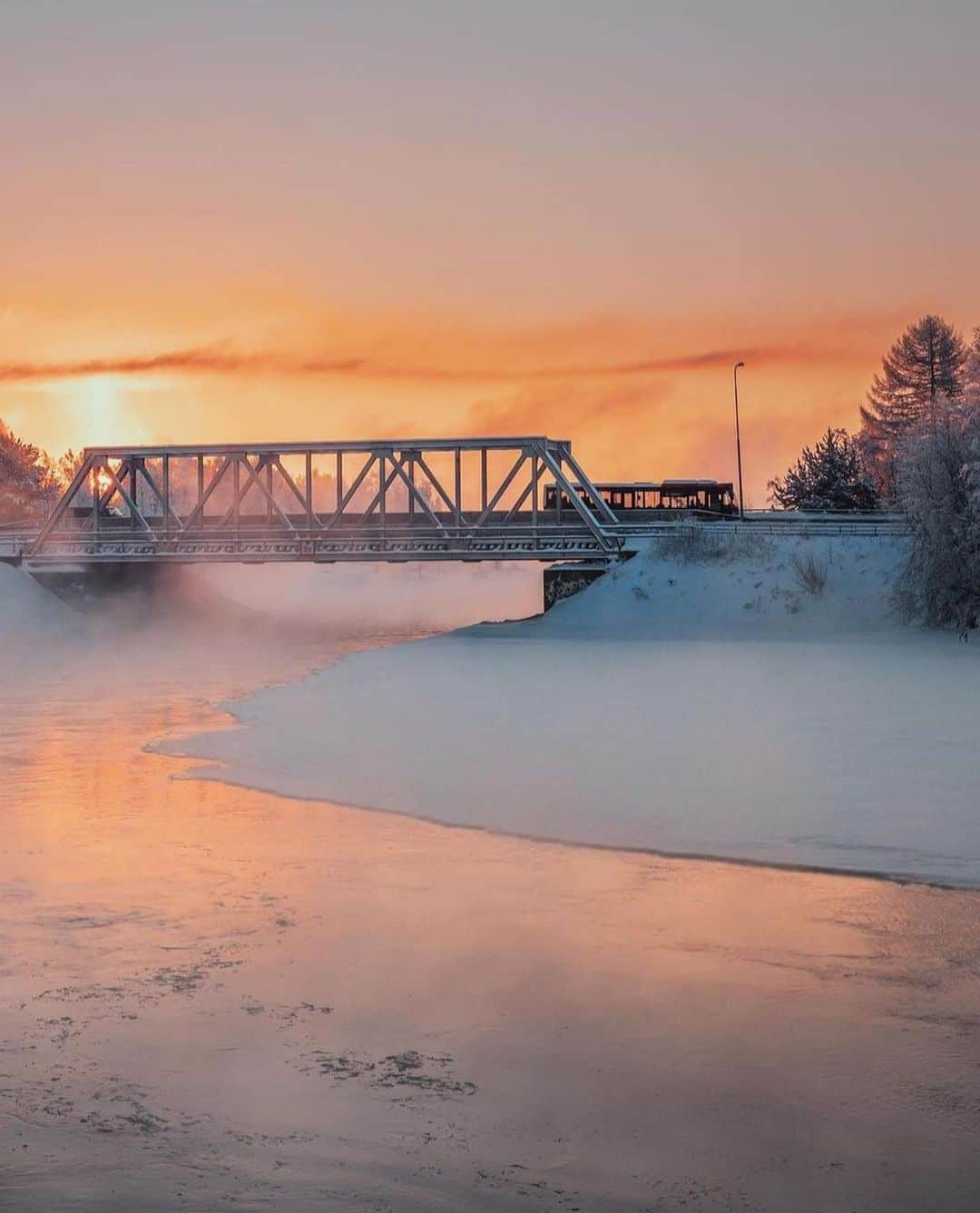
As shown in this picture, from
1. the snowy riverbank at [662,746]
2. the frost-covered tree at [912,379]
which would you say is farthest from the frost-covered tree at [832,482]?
the snowy riverbank at [662,746]

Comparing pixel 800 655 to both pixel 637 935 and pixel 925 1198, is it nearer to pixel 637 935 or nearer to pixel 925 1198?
pixel 637 935

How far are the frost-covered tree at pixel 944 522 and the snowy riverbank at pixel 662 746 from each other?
232cm

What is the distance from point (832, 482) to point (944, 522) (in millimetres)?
51212

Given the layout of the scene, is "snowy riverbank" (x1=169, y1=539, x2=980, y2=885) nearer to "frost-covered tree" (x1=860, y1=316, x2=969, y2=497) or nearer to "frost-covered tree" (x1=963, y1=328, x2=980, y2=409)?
"frost-covered tree" (x1=963, y1=328, x2=980, y2=409)

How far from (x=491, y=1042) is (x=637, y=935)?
129 inches

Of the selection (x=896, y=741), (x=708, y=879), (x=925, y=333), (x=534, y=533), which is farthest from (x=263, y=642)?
(x=925, y=333)

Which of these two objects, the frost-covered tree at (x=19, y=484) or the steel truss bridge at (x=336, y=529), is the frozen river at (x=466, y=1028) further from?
the frost-covered tree at (x=19, y=484)

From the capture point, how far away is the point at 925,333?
12888 cm

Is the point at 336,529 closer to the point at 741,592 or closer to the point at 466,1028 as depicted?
the point at 741,592

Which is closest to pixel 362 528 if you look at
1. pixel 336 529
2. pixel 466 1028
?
pixel 336 529

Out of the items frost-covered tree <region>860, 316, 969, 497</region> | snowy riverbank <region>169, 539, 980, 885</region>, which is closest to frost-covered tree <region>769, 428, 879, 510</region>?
frost-covered tree <region>860, 316, 969, 497</region>

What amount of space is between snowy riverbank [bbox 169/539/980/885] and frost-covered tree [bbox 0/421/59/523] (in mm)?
96419

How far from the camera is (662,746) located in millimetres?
28156

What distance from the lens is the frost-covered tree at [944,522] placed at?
6031 centimetres
